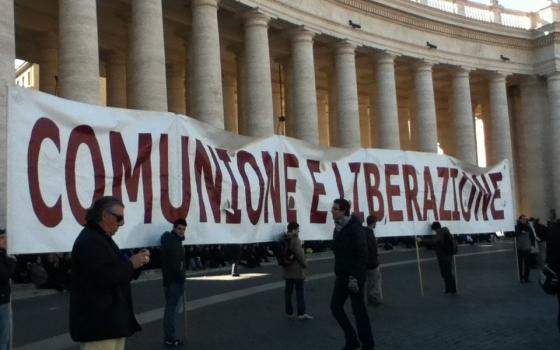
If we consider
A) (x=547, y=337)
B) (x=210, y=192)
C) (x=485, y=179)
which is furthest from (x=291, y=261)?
(x=485, y=179)

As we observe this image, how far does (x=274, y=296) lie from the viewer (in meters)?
18.8

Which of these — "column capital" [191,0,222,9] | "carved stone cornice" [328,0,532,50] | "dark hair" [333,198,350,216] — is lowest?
"dark hair" [333,198,350,216]

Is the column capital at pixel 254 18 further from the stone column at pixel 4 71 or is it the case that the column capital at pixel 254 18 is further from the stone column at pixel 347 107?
the stone column at pixel 4 71

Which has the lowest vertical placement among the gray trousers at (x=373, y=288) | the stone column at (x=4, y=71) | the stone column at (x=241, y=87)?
the gray trousers at (x=373, y=288)

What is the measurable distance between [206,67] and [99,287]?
26877 mm

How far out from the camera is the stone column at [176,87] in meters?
43.7

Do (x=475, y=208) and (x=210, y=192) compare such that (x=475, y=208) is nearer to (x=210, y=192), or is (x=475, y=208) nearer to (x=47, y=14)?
(x=210, y=192)

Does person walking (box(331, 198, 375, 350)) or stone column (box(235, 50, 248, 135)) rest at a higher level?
stone column (box(235, 50, 248, 135))

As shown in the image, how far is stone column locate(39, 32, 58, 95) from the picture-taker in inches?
1426

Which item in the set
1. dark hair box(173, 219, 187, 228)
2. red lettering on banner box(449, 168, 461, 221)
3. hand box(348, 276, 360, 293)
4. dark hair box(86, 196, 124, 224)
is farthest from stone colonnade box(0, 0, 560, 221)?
dark hair box(86, 196, 124, 224)

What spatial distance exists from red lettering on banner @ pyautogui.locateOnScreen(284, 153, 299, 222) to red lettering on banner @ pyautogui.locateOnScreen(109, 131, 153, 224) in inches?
136

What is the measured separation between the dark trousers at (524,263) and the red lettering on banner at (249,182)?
1277cm

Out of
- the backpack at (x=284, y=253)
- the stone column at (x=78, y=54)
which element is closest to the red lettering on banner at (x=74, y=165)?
the backpack at (x=284, y=253)

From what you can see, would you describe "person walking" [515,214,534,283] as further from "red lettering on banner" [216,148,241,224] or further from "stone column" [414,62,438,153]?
"stone column" [414,62,438,153]
